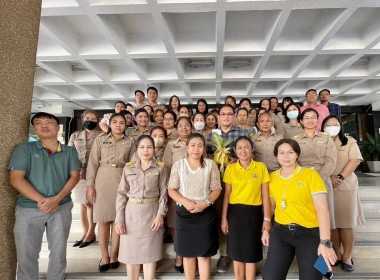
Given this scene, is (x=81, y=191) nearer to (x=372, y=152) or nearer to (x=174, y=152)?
(x=174, y=152)

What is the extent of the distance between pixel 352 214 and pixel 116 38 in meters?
5.19

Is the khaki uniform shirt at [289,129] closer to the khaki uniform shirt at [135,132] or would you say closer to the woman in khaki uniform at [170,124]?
the woman in khaki uniform at [170,124]

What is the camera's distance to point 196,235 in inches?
85.0

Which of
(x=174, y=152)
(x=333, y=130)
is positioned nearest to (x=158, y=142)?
(x=174, y=152)

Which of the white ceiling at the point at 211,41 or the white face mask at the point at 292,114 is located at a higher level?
the white ceiling at the point at 211,41

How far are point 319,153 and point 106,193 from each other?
94.1 inches

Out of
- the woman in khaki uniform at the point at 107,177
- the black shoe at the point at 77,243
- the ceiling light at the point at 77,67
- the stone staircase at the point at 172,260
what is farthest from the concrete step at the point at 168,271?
the ceiling light at the point at 77,67

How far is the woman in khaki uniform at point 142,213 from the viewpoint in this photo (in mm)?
2211

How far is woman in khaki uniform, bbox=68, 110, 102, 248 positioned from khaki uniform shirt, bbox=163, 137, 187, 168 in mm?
1083

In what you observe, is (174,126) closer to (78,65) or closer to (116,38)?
(116,38)

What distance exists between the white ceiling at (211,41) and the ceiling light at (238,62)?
42 mm

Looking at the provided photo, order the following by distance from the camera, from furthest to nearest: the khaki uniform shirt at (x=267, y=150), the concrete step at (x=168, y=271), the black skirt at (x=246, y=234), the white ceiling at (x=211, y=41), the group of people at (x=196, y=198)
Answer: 1. the white ceiling at (x=211, y=41)
2. the khaki uniform shirt at (x=267, y=150)
3. the concrete step at (x=168, y=271)
4. the black skirt at (x=246, y=234)
5. the group of people at (x=196, y=198)

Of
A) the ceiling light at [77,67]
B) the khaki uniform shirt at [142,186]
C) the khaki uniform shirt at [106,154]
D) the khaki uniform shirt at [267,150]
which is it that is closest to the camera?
the khaki uniform shirt at [142,186]

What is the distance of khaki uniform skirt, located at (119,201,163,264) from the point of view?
2.20 meters
